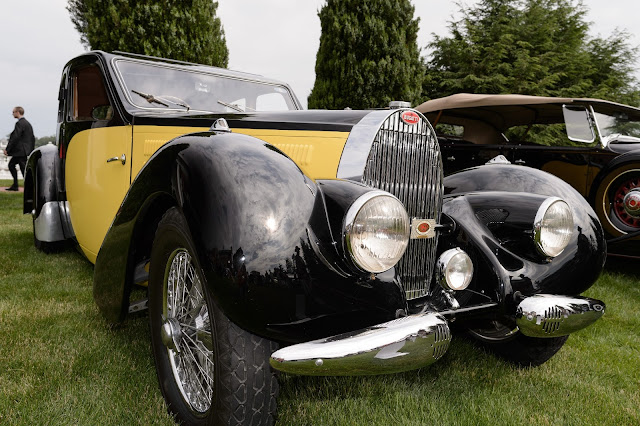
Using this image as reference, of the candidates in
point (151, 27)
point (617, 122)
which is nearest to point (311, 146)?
point (617, 122)

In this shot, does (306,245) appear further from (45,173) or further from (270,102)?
(45,173)

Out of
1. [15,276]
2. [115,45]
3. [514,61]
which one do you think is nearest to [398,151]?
[15,276]

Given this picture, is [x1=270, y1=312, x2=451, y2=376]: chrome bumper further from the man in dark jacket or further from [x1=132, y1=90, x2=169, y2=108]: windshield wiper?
the man in dark jacket

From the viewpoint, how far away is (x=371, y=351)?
4.66 ft

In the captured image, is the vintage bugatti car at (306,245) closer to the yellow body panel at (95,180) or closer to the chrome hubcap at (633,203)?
the yellow body panel at (95,180)

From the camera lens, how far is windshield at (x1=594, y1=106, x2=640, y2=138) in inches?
197

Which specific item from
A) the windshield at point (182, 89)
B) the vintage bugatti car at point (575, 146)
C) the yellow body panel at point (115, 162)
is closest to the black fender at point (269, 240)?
the yellow body panel at point (115, 162)

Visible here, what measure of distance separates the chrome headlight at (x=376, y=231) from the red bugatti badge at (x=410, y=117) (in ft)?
2.07

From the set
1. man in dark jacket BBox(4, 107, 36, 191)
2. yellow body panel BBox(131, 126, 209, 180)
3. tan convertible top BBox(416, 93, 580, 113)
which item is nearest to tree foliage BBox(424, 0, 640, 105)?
tan convertible top BBox(416, 93, 580, 113)

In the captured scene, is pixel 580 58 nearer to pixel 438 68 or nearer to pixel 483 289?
pixel 438 68

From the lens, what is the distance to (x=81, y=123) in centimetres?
350

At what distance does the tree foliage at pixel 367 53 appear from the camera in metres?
10.1

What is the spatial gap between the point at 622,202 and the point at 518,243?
3.29 meters

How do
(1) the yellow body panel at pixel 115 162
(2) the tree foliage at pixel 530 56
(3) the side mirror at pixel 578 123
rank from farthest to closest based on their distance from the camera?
(2) the tree foliage at pixel 530 56, (3) the side mirror at pixel 578 123, (1) the yellow body panel at pixel 115 162
